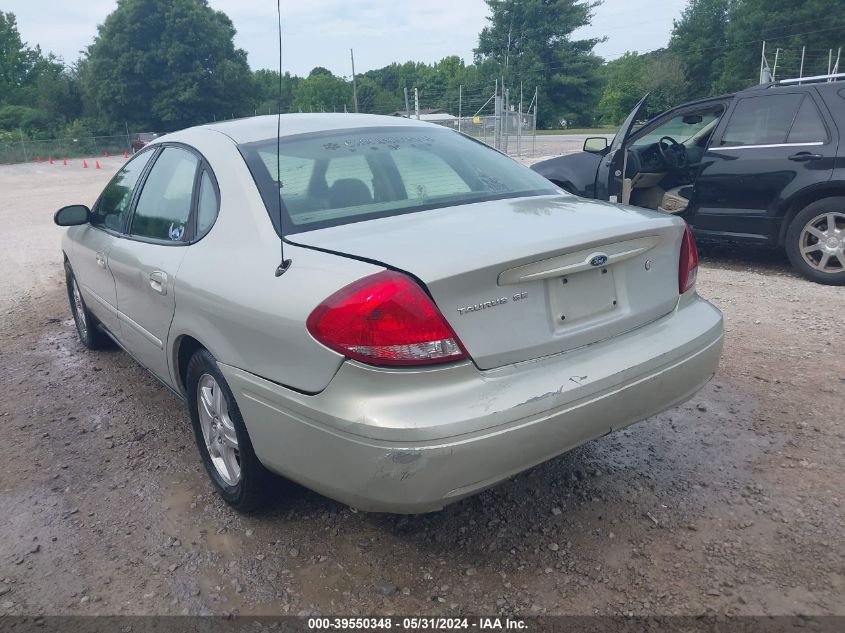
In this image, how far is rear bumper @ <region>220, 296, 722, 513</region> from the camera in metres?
2.05

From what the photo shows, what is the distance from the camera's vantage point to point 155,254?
3250mm

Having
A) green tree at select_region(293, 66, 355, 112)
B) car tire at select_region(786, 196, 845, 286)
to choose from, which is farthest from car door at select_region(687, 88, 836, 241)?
green tree at select_region(293, 66, 355, 112)

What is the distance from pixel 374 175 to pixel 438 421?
1.39 meters

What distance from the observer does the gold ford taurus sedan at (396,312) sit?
2.10m

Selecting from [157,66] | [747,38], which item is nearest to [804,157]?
[747,38]

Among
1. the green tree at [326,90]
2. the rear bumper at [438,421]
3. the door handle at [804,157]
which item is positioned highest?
the green tree at [326,90]

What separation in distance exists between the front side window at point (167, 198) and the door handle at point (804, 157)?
506 centimetres

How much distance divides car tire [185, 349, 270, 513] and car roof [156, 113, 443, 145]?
103 cm

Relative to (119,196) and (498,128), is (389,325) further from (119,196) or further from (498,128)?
(498,128)

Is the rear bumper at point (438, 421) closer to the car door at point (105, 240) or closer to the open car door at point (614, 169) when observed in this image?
the car door at point (105, 240)

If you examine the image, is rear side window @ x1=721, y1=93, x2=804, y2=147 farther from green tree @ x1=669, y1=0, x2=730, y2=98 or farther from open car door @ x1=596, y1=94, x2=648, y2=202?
green tree @ x1=669, y1=0, x2=730, y2=98

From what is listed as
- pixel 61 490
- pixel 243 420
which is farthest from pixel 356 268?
pixel 61 490

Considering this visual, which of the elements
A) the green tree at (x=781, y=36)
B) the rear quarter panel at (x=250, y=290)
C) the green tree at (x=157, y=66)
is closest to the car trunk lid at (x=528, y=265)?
the rear quarter panel at (x=250, y=290)

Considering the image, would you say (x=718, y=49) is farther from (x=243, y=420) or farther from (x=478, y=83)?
(x=243, y=420)
